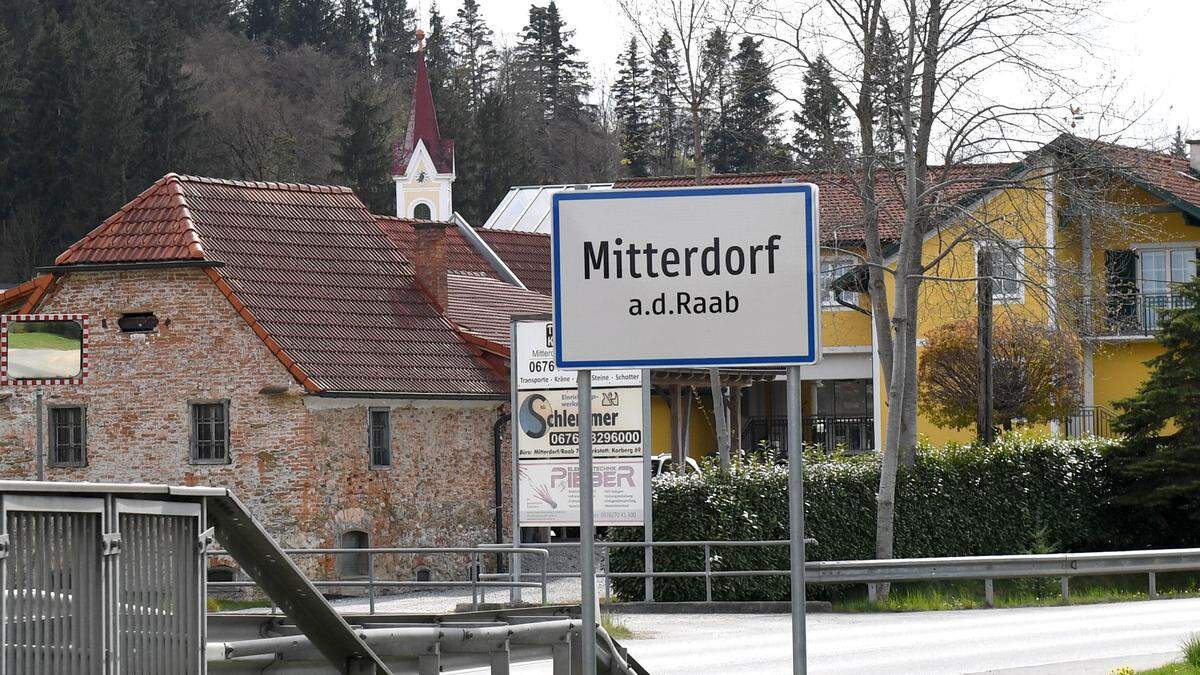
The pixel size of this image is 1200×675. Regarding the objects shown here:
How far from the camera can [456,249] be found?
51562 millimetres

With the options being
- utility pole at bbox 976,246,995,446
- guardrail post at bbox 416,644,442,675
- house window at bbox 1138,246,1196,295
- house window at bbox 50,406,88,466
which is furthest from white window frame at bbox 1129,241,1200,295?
guardrail post at bbox 416,644,442,675

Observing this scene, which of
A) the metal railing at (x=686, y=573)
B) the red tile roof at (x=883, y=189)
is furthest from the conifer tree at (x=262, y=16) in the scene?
the metal railing at (x=686, y=573)

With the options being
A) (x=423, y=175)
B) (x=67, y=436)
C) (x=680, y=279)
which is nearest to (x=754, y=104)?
(x=67, y=436)

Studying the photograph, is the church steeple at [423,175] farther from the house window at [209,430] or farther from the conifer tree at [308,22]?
the house window at [209,430]

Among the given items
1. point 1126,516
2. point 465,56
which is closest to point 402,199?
point 465,56

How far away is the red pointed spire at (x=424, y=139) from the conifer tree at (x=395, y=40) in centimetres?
2504

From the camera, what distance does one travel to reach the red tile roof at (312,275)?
3431 cm

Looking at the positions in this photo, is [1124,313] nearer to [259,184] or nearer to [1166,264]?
[1166,264]

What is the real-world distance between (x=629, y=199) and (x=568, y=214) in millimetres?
269

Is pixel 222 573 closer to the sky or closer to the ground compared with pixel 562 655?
closer to the ground

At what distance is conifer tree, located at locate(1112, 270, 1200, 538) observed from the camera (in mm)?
31688

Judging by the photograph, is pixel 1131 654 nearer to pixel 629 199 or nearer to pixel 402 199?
pixel 629 199

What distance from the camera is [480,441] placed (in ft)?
121

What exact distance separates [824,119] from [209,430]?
13.1 m
